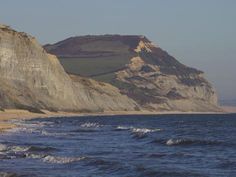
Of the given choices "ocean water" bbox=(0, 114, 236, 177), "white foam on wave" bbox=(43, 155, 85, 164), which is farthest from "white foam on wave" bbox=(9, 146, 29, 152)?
"white foam on wave" bbox=(43, 155, 85, 164)

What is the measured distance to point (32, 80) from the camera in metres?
141

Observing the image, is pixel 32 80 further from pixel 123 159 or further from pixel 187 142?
pixel 123 159

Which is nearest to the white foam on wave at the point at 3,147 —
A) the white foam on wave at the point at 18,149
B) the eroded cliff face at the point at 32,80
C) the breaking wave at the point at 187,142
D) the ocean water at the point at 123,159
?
the ocean water at the point at 123,159

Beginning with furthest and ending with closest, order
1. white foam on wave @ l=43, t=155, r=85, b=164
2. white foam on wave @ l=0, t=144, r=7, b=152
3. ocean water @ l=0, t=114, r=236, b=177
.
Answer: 1. white foam on wave @ l=0, t=144, r=7, b=152
2. white foam on wave @ l=43, t=155, r=85, b=164
3. ocean water @ l=0, t=114, r=236, b=177

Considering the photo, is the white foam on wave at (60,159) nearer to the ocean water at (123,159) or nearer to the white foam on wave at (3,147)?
the ocean water at (123,159)

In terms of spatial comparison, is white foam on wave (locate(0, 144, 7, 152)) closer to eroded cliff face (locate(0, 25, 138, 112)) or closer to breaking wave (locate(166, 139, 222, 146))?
breaking wave (locate(166, 139, 222, 146))

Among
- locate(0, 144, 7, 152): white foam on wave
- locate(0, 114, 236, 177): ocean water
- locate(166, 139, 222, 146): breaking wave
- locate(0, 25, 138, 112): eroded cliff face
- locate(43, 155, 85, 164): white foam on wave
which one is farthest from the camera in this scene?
locate(0, 25, 138, 112): eroded cliff face

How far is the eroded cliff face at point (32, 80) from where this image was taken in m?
129

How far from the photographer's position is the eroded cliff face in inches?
5084

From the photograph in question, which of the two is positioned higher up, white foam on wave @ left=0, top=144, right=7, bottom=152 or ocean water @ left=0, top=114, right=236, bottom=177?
white foam on wave @ left=0, top=144, right=7, bottom=152

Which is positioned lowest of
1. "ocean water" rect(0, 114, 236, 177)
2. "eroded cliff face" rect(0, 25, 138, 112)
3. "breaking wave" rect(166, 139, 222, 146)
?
"ocean water" rect(0, 114, 236, 177)

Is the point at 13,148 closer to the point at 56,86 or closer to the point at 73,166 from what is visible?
the point at 73,166

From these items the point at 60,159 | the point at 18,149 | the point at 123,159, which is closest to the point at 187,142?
the point at 123,159

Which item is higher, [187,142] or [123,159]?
[187,142]
